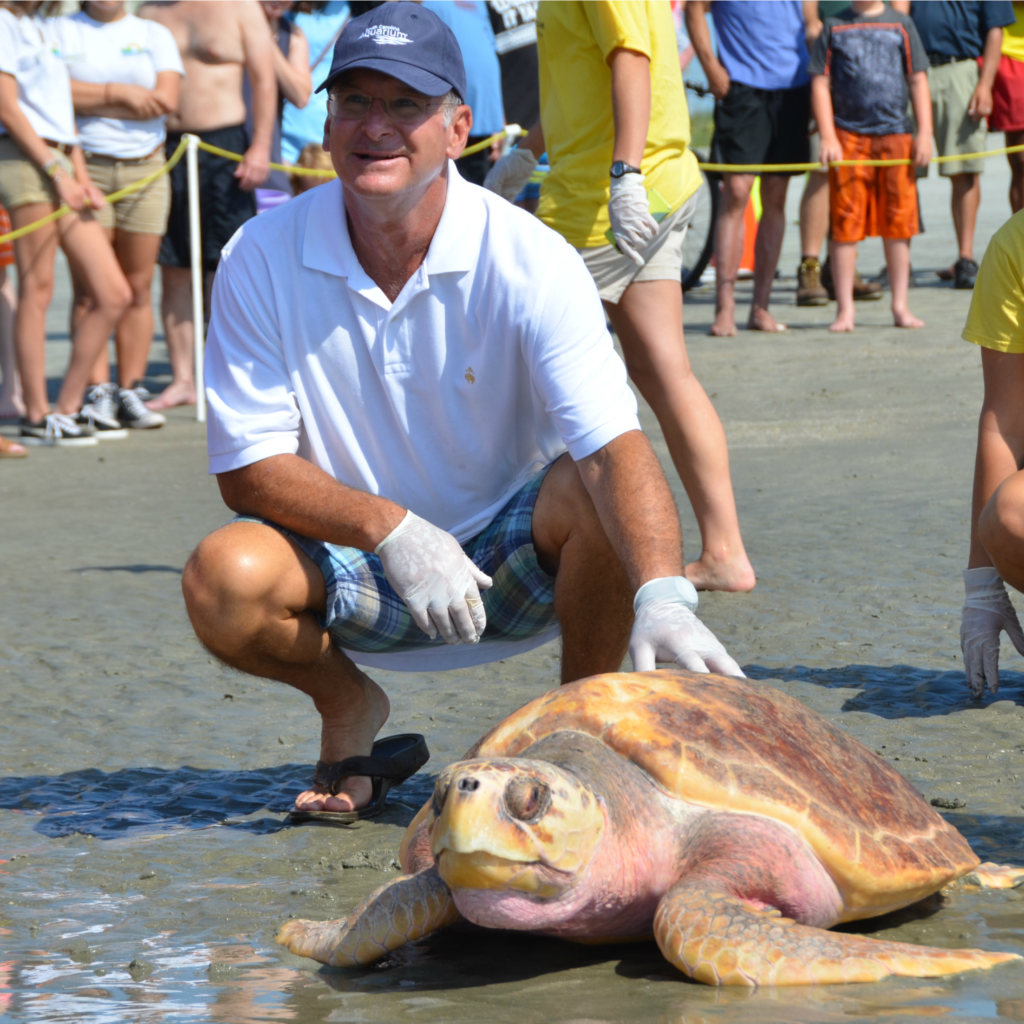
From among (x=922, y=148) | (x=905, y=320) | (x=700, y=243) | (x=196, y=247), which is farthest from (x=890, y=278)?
(x=196, y=247)

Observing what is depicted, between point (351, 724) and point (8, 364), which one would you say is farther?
point (8, 364)

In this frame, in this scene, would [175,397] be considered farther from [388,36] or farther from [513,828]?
[513,828]

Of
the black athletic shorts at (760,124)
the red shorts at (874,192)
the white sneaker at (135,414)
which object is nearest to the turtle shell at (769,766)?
the white sneaker at (135,414)

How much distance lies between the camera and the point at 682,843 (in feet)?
7.14

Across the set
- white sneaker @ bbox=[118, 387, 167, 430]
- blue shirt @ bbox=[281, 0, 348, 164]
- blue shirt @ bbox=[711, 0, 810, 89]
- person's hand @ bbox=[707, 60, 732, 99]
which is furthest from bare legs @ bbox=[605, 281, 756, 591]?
blue shirt @ bbox=[711, 0, 810, 89]

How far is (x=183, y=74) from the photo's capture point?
7211mm

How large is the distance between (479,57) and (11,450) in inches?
111

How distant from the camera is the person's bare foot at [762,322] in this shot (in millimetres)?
9297

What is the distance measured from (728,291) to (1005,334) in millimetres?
5959

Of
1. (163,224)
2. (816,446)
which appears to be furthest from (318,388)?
(163,224)

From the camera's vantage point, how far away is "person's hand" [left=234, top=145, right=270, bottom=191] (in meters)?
7.46

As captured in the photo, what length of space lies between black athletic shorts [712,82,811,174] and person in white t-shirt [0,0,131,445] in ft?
12.1

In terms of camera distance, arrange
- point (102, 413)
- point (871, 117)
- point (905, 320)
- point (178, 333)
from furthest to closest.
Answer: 1. point (905, 320)
2. point (871, 117)
3. point (178, 333)
4. point (102, 413)

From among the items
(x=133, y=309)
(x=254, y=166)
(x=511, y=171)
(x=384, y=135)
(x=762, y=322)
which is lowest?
(x=762, y=322)
